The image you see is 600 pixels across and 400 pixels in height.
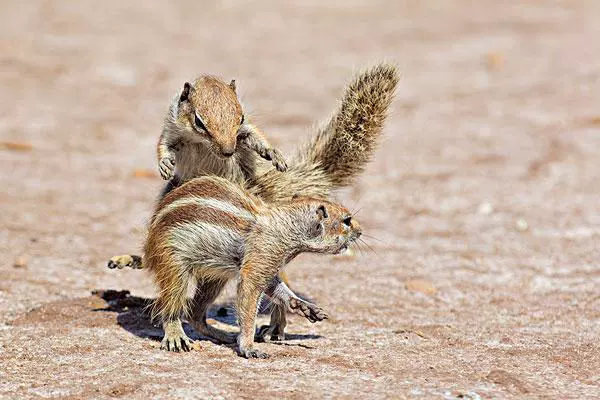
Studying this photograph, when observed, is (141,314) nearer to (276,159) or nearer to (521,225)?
(276,159)

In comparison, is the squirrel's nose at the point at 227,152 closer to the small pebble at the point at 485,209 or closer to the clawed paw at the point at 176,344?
the clawed paw at the point at 176,344

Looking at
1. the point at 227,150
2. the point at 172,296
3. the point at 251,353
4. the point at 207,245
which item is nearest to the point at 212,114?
the point at 227,150

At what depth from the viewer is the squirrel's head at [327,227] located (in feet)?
Answer: 17.4

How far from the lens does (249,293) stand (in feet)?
16.6

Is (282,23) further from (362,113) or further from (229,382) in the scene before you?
(229,382)

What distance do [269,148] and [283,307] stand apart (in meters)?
0.97

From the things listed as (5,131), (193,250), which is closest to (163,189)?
(193,250)

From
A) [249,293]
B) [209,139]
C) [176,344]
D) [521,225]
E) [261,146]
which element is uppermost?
[521,225]

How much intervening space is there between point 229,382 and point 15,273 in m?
2.70

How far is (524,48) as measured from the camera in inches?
555

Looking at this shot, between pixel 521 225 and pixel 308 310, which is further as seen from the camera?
pixel 521 225

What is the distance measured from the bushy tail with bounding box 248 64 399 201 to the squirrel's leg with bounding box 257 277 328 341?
0.80 m

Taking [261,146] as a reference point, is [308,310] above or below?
below

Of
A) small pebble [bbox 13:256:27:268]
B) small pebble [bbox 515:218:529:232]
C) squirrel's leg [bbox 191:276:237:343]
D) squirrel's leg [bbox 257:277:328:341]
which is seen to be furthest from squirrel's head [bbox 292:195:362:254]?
small pebble [bbox 515:218:529:232]
